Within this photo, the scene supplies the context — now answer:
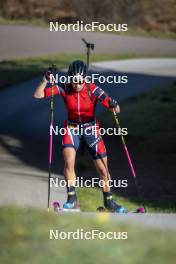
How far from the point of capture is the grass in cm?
2850

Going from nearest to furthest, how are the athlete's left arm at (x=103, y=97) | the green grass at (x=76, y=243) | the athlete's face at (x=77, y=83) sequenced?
1. the green grass at (x=76, y=243)
2. the athlete's face at (x=77, y=83)
3. the athlete's left arm at (x=103, y=97)

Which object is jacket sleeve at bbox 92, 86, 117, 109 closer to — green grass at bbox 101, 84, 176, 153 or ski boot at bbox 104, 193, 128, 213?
ski boot at bbox 104, 193, 128, 213

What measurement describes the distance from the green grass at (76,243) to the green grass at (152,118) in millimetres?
10137

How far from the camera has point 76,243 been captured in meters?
7.56

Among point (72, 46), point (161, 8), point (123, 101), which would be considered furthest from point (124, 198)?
point (72, 46)

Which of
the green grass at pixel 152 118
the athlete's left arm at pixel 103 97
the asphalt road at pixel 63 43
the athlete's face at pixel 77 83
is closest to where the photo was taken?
the athlete's face at pixel 77 83

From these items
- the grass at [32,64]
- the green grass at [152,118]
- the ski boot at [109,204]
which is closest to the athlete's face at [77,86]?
the ski boot at [109,204]

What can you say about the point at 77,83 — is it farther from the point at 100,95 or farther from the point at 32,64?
the point at 32,64

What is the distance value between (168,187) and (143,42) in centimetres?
1876

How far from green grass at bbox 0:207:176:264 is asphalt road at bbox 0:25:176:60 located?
23778mm

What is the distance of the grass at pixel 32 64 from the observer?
2850 cm

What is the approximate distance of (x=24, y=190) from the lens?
1305cm

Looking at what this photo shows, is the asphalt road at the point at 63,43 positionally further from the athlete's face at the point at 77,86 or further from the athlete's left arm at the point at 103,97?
the athlete's face at the point at 77,86

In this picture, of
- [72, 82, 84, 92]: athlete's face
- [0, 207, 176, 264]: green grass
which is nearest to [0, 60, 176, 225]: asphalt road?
[72, 82, 84, 92]: athlete's face
